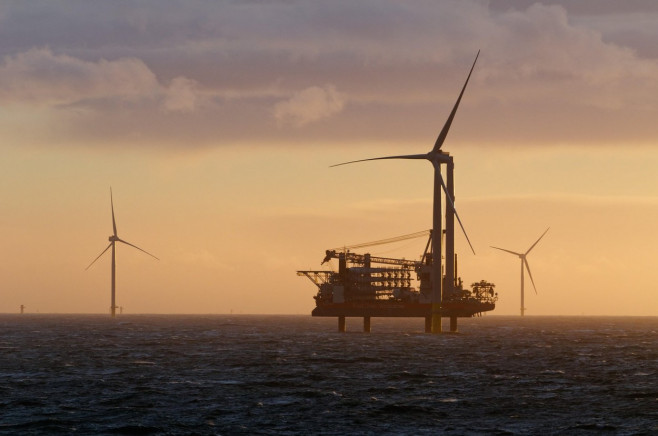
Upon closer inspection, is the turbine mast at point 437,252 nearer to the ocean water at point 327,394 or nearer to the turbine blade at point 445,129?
the turbine blade at point 445,129

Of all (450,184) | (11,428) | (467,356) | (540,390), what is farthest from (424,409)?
(450,184)

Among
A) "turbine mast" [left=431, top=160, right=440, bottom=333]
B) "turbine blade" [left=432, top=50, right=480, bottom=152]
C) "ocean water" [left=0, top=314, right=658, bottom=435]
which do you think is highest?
"turbine blade" [left=432, top=50, right=480, bottom=152]

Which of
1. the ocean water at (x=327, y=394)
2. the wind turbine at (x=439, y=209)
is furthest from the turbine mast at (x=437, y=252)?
the ocean water at (x=327, y=394)

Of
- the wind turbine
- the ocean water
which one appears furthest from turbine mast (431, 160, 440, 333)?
the ocean water

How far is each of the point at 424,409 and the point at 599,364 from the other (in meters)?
50.9

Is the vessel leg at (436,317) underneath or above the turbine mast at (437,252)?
underneath

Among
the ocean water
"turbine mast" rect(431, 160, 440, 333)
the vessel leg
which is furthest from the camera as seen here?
the vessel leg

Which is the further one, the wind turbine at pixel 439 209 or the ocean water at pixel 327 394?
the wind turbine at pixel 439 209

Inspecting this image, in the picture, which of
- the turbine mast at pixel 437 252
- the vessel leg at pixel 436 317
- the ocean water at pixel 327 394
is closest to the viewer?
the ocean water at pixel 327 394

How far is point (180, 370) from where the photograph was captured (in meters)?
100

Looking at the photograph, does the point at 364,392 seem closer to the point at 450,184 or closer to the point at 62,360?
the point at 62,360

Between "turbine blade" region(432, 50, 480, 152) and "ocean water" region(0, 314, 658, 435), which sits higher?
"turbine blade" region(432, 50, 480, 152)

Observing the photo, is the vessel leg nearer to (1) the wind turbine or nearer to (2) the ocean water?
(1) the wind turbine

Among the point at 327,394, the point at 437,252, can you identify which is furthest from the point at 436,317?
the point at 327,394
